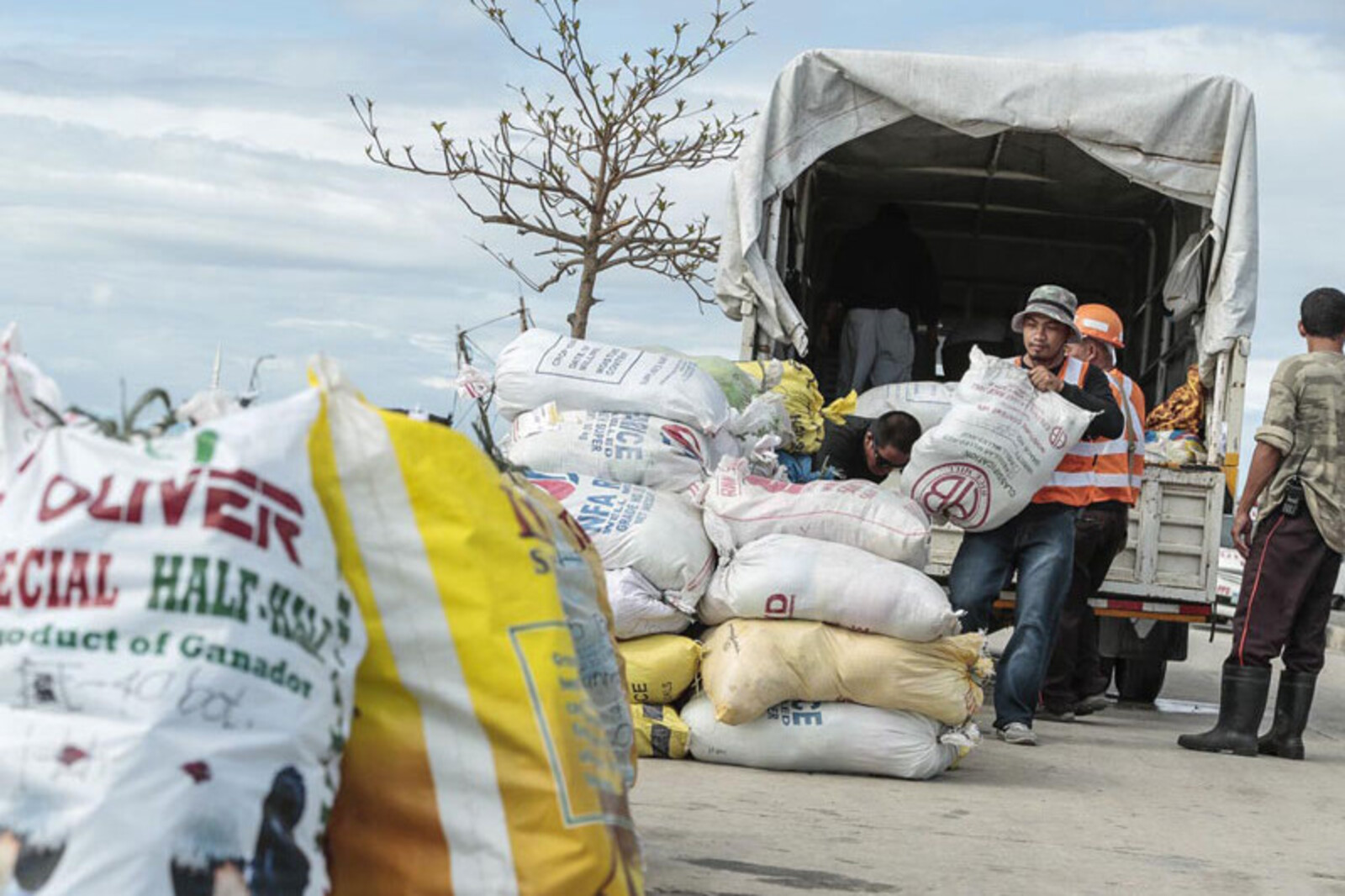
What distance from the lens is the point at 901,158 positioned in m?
11.2

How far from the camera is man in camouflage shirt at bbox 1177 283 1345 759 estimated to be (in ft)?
24.9

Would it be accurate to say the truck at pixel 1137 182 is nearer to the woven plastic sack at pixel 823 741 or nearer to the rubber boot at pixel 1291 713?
the rubber boot at pixel 1291 713

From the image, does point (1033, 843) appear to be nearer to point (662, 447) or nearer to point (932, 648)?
point (932, 648)

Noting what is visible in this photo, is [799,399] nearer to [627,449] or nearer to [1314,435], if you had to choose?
[627,449]

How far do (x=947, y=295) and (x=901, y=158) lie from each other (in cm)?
242

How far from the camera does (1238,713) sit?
7.63 meters

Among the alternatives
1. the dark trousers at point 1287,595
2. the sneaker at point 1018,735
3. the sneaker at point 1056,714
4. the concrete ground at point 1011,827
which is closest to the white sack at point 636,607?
the concrete ground at point 1011,827

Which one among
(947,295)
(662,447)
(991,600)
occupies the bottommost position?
(991,600)

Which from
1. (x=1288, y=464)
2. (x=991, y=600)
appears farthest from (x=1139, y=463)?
(x=991, y=600)

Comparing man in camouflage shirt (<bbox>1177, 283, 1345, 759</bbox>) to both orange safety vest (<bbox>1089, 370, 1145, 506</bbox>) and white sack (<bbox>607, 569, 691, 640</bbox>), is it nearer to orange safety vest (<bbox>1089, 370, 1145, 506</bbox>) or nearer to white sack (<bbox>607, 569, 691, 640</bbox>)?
orange safety vest (<bbox>1089, 370, 1145, 506</bbox>)

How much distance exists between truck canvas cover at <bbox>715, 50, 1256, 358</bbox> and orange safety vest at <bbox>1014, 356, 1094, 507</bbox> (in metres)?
2.02

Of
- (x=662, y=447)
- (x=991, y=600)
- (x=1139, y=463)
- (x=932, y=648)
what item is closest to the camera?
(x=932, y=648)

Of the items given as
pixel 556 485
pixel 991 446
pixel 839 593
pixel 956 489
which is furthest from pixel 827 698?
pixel 991 446

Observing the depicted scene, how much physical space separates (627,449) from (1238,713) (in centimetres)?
292
